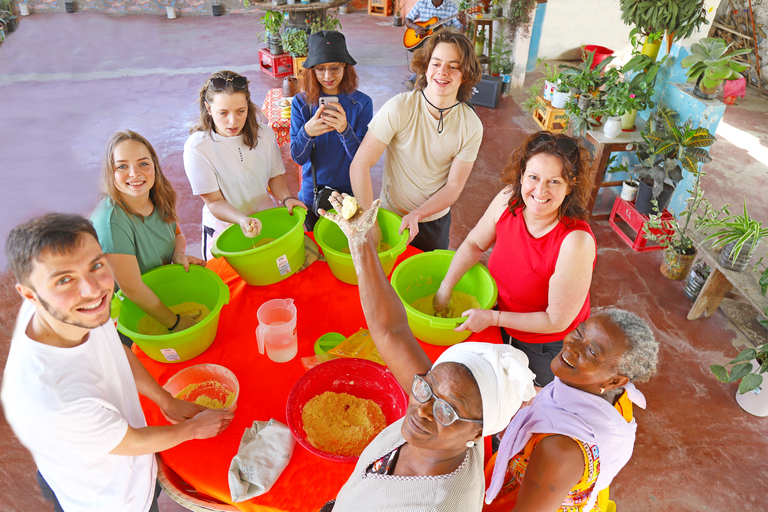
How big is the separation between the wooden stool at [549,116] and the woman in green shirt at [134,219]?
5159 millimetres

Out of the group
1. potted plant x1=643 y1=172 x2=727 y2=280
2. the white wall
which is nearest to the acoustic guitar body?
the white wall

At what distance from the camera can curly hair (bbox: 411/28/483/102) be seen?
2.44m

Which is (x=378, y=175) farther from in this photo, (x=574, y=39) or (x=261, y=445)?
(x=574, y=39)

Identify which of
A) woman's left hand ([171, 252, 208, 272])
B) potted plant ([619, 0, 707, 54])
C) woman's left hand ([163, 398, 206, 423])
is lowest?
woman's left hand ([163, 398, 206, 423])

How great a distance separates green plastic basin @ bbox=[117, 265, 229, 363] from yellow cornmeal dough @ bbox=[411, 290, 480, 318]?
3.06ft

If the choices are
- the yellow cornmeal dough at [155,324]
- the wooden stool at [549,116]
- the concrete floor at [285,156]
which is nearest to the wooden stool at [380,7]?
the concrete floor at [285,156]

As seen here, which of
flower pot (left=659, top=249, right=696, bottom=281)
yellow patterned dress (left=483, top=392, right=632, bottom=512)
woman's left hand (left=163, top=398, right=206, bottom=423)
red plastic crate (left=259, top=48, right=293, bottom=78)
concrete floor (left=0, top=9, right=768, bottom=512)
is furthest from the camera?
red plastic crate (left=259, top=48, right=293, bottom=78)

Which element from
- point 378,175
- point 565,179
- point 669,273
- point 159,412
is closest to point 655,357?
point 565,179

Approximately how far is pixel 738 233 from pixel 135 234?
159 inches

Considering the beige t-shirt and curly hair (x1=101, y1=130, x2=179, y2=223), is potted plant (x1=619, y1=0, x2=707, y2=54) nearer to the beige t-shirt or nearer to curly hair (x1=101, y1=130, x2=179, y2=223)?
the beige t-shirt

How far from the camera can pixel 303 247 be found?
245 centimetres

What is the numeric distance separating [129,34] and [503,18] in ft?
26.8

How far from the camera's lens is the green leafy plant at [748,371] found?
117 inches

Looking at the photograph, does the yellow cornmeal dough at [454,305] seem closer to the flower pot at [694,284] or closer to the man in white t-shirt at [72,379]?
the man in white t-shirt at [72,379]
